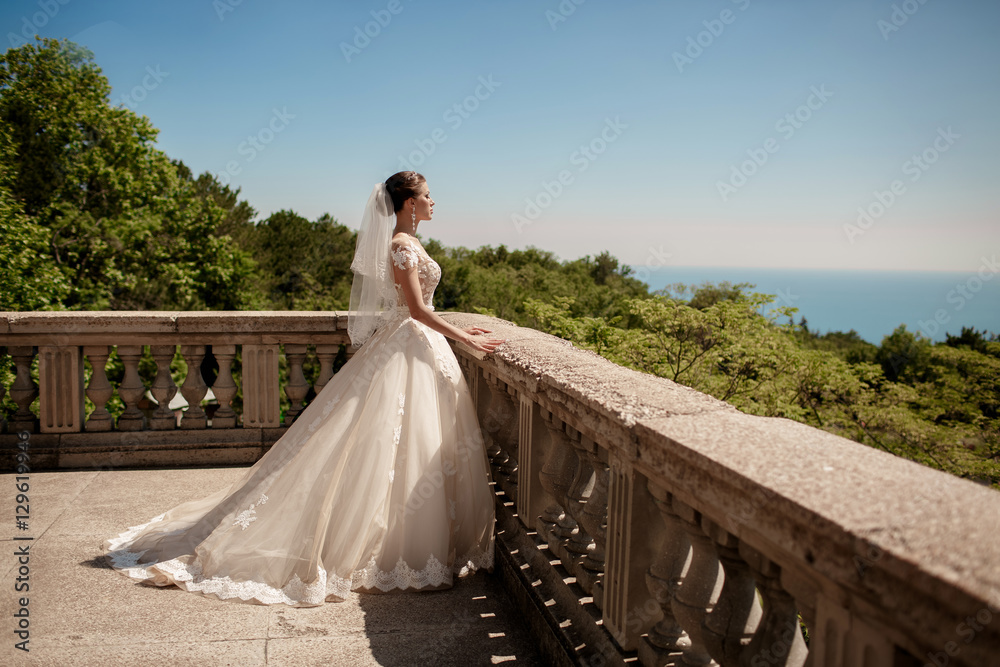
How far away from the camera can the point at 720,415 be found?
6.03ft

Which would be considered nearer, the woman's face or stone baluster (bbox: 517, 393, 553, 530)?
stone baluster (bbox: 517, 393, 553, 530)

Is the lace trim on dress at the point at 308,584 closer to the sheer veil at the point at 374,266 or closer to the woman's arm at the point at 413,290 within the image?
the woman's arm at the point at 413,290

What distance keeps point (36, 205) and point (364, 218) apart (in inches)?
853

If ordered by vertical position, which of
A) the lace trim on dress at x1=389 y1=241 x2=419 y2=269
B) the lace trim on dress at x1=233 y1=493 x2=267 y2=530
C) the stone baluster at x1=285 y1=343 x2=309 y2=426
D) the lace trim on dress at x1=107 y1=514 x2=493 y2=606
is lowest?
the lace trim on dress at x1=107 y1=514 x2=493 y2=606

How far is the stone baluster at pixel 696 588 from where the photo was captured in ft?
5.64

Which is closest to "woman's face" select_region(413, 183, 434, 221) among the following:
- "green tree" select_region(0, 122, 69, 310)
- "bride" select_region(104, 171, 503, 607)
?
"bride" select_region(104, 171, 503, 607)

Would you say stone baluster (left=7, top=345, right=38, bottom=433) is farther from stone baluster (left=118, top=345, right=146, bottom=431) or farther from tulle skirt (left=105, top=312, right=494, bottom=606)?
tulle skirt (left=105, top=312, right=494, bottom=606)

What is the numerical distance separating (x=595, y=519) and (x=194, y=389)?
3889 mm

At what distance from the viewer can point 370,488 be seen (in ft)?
10.5

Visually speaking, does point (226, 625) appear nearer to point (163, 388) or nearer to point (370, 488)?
point (370, 488)

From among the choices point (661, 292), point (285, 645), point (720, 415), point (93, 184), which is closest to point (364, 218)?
point (285, 645)

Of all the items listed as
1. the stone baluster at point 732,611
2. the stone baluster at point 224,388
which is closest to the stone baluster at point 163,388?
the stone baluster at point 224,388

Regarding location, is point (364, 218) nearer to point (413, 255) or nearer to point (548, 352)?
point (413, 255)

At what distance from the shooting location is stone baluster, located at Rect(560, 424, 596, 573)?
256cm
